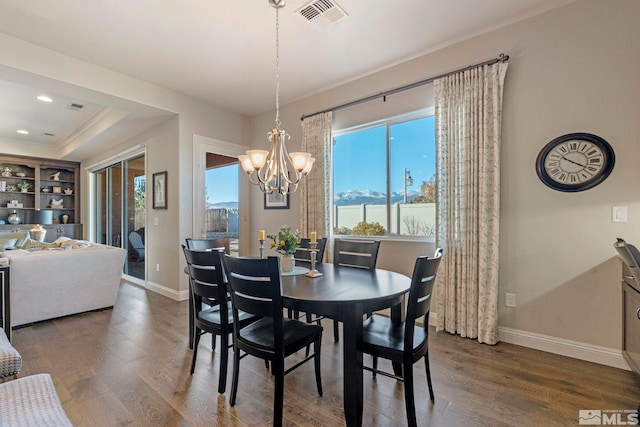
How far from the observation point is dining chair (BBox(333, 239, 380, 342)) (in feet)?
8.70

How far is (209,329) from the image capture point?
2115 mm

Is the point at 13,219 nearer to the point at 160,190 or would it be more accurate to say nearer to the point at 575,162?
the point at 160,190

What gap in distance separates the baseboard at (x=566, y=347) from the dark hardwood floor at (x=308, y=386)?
7 cm

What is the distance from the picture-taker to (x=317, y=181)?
13.4ft

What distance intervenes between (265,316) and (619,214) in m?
2.75

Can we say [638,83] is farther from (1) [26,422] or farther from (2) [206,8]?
(1) [26,422]

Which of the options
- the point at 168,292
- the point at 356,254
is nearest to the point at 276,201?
the point at 168,292

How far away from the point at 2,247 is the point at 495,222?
780cm

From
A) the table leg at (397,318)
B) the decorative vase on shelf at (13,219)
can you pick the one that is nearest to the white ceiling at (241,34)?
the table leg at (397,318)

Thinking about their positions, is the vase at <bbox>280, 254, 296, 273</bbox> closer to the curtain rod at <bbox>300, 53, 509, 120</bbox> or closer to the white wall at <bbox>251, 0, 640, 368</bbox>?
the white wall at <bbox>251, 0, 640, 368</bbox>

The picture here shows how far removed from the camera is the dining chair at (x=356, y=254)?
2652mm

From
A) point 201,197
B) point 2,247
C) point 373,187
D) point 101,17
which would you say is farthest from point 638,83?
point 2,247

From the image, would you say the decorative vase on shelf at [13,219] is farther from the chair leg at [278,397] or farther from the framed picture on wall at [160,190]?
the chair leg at [278,397]

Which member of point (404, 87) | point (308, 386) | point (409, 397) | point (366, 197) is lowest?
point (308, 386)
